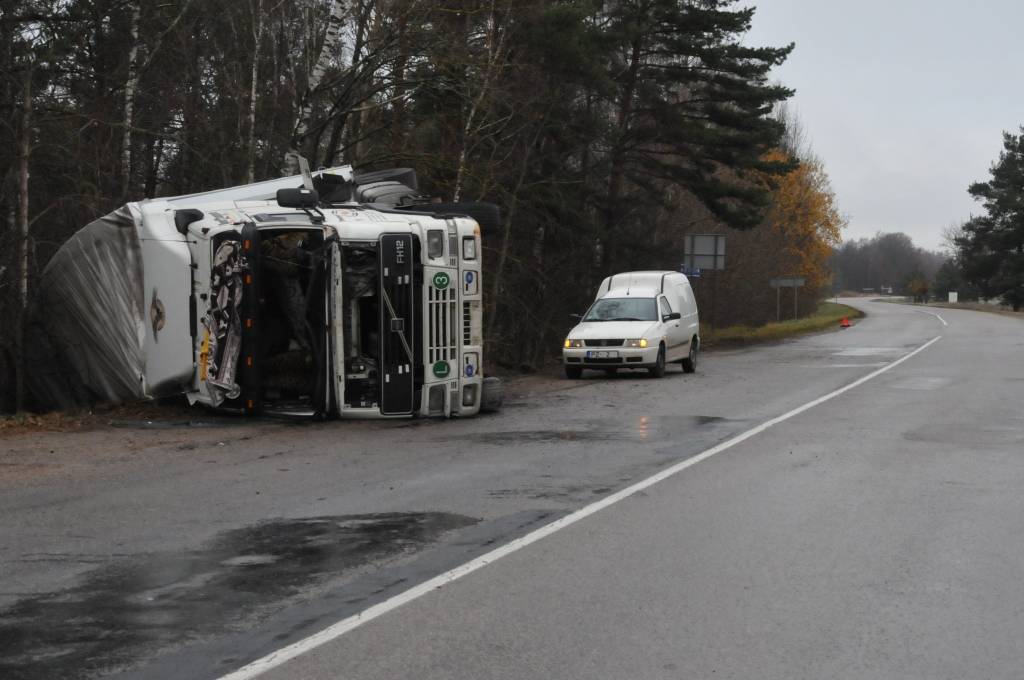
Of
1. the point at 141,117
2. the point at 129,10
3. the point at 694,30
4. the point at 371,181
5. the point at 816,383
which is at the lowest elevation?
the point at 816,383

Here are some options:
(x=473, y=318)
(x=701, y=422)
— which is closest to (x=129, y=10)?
(x=473, y=318)

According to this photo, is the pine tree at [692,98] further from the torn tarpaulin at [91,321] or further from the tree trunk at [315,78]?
the torn tarpaulin at [91,321]

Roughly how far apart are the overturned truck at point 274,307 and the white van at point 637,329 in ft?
24.1

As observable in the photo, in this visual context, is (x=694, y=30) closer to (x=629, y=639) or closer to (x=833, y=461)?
(x=833, y=461)

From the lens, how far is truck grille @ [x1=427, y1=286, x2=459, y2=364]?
595 inches

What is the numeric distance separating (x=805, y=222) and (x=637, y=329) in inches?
1745

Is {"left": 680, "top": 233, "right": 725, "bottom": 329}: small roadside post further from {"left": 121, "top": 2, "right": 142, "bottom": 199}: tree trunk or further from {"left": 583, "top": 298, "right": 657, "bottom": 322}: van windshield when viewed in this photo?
{"left": 121, "top": 2, "right": 142, "bottom": 199}: tree trunk

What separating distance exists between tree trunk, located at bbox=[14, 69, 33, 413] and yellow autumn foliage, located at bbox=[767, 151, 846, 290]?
4910 centimetres

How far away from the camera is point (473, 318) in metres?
15.7

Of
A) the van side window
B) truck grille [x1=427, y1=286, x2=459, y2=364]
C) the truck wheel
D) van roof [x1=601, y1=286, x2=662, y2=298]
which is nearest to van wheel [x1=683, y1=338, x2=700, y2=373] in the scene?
the van side window

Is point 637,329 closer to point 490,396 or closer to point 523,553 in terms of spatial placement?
point 490,396

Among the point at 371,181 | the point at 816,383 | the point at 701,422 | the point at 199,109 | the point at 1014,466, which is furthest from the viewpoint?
the point at 199,109

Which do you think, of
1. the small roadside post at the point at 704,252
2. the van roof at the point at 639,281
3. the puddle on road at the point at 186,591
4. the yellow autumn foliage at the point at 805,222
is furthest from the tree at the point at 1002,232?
the puddle on road at the point at 186,591

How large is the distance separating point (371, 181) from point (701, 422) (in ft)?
20.9
